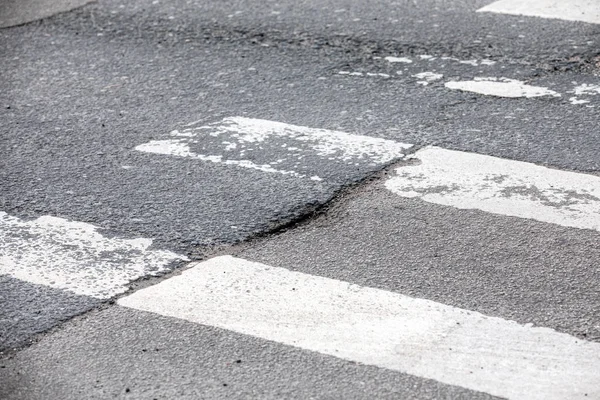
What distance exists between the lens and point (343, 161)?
5.34 metres

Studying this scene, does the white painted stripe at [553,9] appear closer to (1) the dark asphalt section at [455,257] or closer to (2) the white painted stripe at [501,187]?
(2) the white painted stripe at [501,187]

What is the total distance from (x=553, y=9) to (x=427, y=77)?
5.54ft

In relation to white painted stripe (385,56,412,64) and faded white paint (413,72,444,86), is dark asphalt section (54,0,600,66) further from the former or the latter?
faded white paint (413,72,444,86)

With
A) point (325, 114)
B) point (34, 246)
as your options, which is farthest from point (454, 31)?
point (34, 246)

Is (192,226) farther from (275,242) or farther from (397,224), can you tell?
(397,224)

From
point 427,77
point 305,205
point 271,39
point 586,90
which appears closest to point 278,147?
point 305,205

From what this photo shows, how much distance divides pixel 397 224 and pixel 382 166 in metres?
0.62

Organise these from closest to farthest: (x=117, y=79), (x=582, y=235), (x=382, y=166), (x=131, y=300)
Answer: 1. (x=131, y=300)
2. (x=582, y=235)
3. (x=382, y=166)
4. (x=117, y=79)

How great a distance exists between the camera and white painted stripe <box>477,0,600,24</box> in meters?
7.54

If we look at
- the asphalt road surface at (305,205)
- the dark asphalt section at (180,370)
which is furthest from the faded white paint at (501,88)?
the dark asphalt section at (180,370)

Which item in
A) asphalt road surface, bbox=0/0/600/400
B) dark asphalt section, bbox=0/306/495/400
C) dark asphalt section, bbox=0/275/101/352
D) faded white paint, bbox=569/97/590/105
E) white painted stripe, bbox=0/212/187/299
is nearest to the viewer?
dark asphalt section, bbox=0/306/495/400

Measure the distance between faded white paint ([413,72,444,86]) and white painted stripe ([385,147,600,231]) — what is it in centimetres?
107

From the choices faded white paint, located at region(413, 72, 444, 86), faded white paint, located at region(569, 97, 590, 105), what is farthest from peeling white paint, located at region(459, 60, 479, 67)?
faded white paint, located at region(569, 97, 590, 105)

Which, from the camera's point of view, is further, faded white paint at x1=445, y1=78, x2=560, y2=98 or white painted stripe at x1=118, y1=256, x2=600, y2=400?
faded white paint at x1=445, y1=78, x2=560, y2=98
